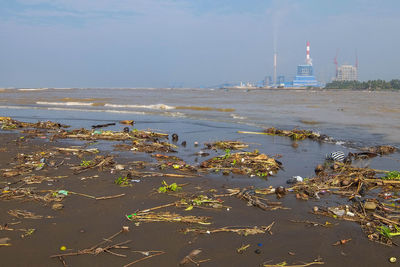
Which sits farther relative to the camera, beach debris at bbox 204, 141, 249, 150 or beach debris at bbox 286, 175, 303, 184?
beach debris at bbox 204, 141, 249, 150

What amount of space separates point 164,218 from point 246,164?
158 inches

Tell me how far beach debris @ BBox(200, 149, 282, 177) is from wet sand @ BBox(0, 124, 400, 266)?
1432mm

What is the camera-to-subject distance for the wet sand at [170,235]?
4.17 meters

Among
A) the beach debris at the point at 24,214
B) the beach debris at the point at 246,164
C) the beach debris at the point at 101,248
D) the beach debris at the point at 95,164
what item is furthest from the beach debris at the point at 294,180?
the beach debris at the point at 24,214

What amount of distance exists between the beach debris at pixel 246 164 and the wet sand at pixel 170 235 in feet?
4.70

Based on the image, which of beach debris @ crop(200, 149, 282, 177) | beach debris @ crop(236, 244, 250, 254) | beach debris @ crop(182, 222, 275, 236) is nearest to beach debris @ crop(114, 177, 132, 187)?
beach debris @ crop(200, 149, 282, 177)

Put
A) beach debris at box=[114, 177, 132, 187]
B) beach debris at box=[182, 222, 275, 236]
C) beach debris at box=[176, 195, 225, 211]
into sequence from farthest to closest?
beach debris at box=[114, 177, 132, 187] → beach debris at box=[176, 195, 225, 211] → beach debris at box=[182, 222, 275, 236]

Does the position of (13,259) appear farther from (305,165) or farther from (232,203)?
(305,165)

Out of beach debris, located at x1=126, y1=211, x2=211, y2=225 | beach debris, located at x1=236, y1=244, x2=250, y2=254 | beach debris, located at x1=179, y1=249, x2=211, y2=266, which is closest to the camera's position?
beach debris, located at x1=179, y1=249, x2=211, y2=266

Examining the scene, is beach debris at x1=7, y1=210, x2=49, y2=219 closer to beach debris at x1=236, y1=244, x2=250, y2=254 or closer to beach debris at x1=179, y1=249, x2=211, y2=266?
beach debris at x1=179, y1=249, x2=211, y2=266

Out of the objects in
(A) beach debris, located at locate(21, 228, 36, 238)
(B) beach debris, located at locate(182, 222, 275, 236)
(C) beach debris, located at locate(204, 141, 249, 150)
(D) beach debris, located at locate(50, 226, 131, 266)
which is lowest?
(B) beach debris, located at locate(182, 222, 275, 236)

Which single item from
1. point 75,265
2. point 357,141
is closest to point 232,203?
point 75,265

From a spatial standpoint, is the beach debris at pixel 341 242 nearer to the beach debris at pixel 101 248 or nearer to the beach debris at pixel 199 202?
the beach debris at pixel 199 202

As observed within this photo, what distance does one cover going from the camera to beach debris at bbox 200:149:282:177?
8.10 m
